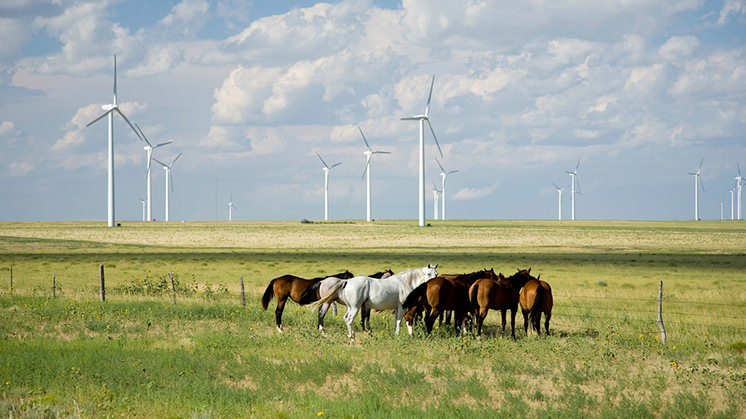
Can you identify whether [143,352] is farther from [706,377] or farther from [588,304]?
[588,304]

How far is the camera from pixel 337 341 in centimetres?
1612

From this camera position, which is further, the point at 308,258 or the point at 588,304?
the point at 308,258

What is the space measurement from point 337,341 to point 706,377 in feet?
25.5

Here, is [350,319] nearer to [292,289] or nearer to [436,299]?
[436,299]

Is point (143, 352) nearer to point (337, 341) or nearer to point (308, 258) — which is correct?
point (337, 341)

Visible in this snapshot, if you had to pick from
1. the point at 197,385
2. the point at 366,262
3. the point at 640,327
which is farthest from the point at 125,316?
the point at 366,262

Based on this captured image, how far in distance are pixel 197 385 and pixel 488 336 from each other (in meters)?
8.29

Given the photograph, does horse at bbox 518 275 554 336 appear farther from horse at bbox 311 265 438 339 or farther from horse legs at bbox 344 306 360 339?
horse legs at bbox 344 306 360 339

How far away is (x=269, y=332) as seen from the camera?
58.0ft

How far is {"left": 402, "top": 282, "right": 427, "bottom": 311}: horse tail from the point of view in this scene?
1716 cm

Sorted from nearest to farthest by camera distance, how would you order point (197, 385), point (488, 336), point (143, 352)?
point (197, 385), point (143, 352), point (488, 336)

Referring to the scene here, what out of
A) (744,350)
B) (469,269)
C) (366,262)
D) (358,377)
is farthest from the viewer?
(366,262)

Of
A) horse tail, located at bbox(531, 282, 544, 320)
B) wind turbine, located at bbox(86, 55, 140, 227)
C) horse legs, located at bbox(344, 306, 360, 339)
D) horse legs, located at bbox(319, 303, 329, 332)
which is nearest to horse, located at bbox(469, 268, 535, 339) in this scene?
horse tail, located at bbox(531, 282, 544, 320)

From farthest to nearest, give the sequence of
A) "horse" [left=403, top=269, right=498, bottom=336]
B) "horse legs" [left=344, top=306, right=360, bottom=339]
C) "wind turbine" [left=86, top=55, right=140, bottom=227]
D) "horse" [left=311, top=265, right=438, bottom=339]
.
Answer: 1. "wind turbine" [left=86, top=55, right=140, bottom=227]
2. "horse" [left=403, top=269, right=498, bottom=336]
3. "horse" [left=311, top=265, right=438, bottom=339]
4. "horse legs" [left=344, top=306, right=360, bottom=339]
